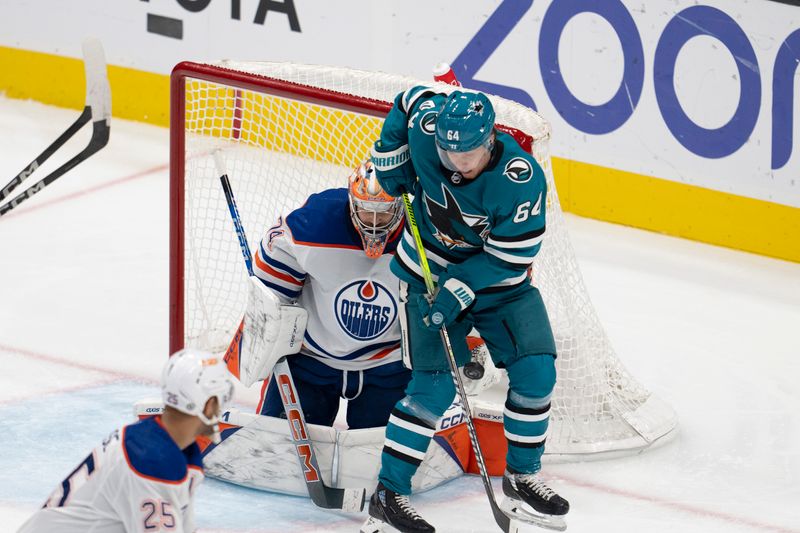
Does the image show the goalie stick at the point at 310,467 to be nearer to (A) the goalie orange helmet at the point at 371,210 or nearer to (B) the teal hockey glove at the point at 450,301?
(A) the goalie orange helmet at the point at 371,210

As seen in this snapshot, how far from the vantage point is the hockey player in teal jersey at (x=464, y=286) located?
367 cm

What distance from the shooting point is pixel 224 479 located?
4258mm

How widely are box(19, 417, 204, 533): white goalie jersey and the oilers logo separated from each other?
3.82 ft

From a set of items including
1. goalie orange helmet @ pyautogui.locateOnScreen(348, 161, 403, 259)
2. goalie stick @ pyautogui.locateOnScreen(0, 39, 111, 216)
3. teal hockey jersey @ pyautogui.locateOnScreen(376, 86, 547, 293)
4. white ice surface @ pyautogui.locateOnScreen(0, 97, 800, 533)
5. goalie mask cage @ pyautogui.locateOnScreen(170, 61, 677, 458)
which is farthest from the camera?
goalie stick @ pyautogui.locateOnScreen(0, 39, 111, 216)

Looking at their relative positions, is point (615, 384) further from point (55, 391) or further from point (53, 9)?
point (53, 9)

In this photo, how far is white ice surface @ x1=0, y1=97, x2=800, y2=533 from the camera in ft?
13.8

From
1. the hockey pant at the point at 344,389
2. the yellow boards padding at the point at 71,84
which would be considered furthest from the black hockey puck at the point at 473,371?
the yellow boards padding at the point at 71,84

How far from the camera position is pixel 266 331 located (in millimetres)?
4133

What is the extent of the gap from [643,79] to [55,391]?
2.66 m

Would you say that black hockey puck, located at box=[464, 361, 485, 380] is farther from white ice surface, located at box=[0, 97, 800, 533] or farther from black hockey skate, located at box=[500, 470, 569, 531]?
black hockey skate, located at box=[500, 470, 569, 531]

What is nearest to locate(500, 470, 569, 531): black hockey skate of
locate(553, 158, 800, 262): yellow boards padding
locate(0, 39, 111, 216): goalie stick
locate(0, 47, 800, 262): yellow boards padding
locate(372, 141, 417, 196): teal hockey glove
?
locate(372, 141, 417, 196): teal hockey glove

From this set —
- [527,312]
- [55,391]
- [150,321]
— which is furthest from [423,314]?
[150,321]

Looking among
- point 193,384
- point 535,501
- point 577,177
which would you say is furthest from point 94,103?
point 577,177

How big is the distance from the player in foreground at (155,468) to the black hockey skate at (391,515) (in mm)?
930
